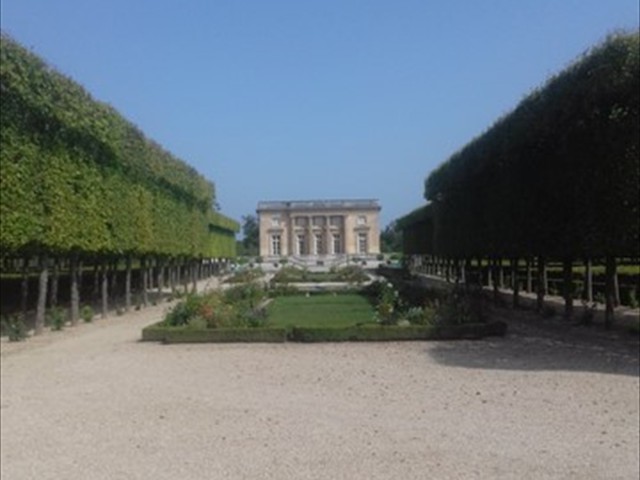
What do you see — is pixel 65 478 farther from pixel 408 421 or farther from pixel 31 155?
pixel 31 155

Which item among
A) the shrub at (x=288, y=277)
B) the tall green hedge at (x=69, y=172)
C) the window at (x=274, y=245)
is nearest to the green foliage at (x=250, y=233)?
the window at (x=274, y=245)

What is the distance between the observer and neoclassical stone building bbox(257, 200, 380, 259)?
367ft

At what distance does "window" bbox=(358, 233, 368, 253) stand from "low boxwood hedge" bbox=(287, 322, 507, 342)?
93949 millimetres

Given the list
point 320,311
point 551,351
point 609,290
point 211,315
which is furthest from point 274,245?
point 551,351

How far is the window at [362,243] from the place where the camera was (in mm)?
111375

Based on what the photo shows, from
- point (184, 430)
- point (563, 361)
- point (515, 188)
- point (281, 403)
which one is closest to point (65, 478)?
point (184, 430)

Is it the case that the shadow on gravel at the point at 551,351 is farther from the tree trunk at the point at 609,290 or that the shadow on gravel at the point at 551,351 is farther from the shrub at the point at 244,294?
the shrub at the point at 244,294

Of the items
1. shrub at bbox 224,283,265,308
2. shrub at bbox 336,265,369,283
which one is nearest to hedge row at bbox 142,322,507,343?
shrub at bbox 224,283,265,308

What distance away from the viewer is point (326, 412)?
9641 mm

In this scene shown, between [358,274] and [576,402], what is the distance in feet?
121

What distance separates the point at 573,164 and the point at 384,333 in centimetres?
583

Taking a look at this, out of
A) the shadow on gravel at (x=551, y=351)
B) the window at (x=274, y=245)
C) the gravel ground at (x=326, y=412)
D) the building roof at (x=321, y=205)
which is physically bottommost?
the gravel ground at (x=326, y=412)

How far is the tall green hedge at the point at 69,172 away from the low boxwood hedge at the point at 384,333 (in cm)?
665

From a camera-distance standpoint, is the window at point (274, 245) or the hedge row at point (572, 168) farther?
the window at point (274, 245)
